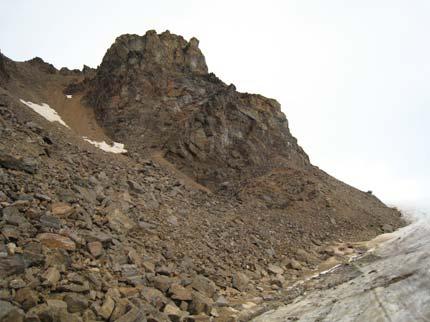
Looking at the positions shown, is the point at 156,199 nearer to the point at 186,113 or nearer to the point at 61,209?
the point at 61,209

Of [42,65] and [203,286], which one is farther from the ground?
[42,65]

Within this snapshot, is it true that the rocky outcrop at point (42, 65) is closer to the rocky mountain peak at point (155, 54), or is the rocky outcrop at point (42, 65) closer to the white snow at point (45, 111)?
the rocky mountain peak at point (155, 54)

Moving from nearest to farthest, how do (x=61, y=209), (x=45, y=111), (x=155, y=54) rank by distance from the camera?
(x=61, y=209)
(x=45, y=111)
(x=155, y=54)

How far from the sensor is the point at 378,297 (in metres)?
10.2

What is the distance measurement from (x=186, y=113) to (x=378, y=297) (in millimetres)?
24122

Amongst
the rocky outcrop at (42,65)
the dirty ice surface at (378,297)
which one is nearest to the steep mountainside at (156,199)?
the dirty ice surface at (378,297)

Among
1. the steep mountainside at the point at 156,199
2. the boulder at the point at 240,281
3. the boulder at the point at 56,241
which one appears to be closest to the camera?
the steep mountainside at the point at 156,199

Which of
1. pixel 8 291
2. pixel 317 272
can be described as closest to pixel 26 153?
pixel 8 291

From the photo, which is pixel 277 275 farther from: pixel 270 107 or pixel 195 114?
pixel 270 107

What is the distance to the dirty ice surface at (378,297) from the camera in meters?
9.07

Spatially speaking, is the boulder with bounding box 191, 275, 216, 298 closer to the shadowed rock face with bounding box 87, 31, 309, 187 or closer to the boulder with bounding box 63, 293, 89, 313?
the boulder with bounding box 63, 293, 89, 313

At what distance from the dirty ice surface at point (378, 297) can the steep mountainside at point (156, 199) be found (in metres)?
2.03

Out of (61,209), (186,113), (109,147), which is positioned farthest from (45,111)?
(61,209)

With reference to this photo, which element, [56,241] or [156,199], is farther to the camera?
[156,199]
